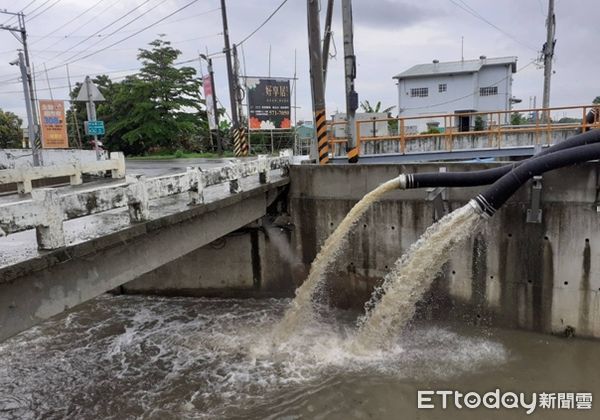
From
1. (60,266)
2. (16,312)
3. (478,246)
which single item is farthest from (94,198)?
(478,246)

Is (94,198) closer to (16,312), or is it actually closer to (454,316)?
(16,312)

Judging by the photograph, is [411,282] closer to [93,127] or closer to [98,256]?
[98,256]

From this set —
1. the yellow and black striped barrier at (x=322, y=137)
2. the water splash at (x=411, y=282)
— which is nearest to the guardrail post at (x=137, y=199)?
the water splash at (x=411, y=282)

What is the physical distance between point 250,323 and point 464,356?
404cm

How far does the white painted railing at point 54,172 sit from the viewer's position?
28.4ft

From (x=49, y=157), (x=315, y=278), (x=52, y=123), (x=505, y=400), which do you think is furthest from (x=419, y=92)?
(x=505, y=400)

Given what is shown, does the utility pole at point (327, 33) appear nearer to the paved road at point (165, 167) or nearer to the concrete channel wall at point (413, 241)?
the paved road at point (165, 167)

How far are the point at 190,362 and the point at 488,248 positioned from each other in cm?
567

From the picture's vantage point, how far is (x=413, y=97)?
4175 centimetres

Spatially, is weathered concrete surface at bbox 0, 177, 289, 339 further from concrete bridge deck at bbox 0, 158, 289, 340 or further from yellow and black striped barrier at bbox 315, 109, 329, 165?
yellow and black striped barrier at bbox 315, 109, 329, 165

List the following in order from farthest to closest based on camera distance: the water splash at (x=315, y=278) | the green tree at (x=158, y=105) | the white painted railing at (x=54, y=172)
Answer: the green tree at (x=158, y=105)
the white painted railing at (x=54, y=172)
the water splash at (x=315, y=278)

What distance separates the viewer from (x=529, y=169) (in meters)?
7.18

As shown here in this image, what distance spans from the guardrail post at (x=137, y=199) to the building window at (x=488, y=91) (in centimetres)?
4050

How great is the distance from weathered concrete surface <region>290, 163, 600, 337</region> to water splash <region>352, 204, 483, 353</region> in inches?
18.7
